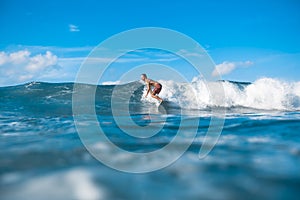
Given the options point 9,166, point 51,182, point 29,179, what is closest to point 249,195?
point 51,182

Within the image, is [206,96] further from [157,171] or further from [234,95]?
[157,171]

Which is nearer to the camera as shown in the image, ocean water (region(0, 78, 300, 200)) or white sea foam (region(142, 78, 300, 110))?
ocean water (region(0, 78, 300, 200))

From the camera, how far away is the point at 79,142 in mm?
4371

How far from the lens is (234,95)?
17516mm

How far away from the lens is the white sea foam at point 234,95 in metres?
15.8

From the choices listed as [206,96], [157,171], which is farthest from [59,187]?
[206,96]

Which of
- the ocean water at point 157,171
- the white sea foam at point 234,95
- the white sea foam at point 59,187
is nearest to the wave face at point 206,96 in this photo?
the white sea foam at point 234,95

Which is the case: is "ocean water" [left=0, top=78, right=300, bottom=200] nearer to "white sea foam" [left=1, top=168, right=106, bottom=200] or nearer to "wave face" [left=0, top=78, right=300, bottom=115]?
"white sea foam" [left=1, top=168, right=106, bottom=200]

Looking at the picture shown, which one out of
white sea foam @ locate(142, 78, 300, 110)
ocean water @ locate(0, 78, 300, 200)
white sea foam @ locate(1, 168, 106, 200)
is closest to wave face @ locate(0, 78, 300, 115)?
white sea foam @ locate(142, 78, 300, 110)

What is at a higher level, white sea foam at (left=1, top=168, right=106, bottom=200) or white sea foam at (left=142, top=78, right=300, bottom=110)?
white sea foam at (left=142, top=78, right=300, bottom=110)

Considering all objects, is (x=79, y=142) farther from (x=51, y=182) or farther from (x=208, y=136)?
(x=208, y=136)

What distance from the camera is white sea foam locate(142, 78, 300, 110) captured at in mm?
15801

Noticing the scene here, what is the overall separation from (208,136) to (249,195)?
293cm

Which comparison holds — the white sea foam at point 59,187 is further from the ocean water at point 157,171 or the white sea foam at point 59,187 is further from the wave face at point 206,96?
the wave face at point 206,96
